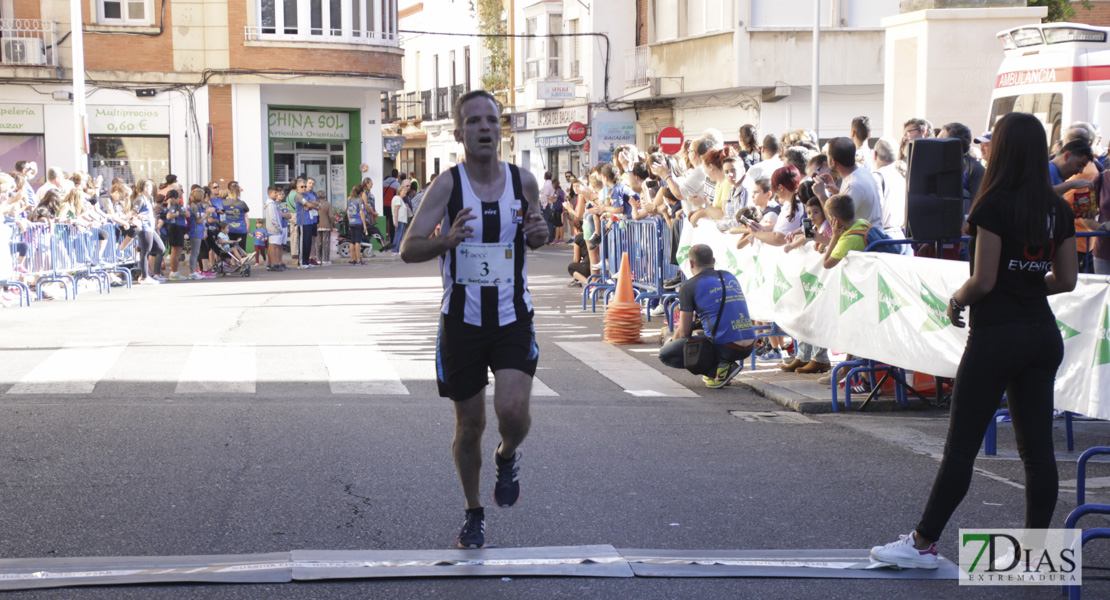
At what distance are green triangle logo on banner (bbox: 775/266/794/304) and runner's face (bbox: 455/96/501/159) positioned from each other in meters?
6.06

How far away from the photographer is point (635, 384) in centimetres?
1100

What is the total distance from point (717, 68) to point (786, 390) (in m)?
24.1

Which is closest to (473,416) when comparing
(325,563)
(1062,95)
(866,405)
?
(325,563)

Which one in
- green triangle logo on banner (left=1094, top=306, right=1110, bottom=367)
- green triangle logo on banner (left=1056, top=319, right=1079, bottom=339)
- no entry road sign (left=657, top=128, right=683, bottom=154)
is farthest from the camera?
no entry road sign (left=657, top=128, right=683, bottom=154)

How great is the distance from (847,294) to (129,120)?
26103 millimetres

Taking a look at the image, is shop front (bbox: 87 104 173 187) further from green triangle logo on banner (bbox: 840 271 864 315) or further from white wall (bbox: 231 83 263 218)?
green triangle logo on banner (bbox: 840 271 864 315)

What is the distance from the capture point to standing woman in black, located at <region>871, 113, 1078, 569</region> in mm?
4895

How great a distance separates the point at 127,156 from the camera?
3219cm

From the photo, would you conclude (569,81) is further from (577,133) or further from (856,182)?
(856,182)

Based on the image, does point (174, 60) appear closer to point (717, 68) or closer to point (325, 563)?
point (717, 68)

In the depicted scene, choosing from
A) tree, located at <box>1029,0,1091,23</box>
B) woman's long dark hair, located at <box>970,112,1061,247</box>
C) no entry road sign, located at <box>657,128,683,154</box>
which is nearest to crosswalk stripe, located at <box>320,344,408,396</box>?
woman's long dark hair, located at <box>970,112,1061,247</box>

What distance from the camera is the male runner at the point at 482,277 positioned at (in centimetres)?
538

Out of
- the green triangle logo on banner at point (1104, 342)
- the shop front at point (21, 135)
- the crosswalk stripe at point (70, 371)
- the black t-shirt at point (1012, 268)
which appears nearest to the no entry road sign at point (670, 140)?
the shop front at point (21, 135)

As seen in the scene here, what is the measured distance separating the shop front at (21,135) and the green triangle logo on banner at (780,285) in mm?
24915
